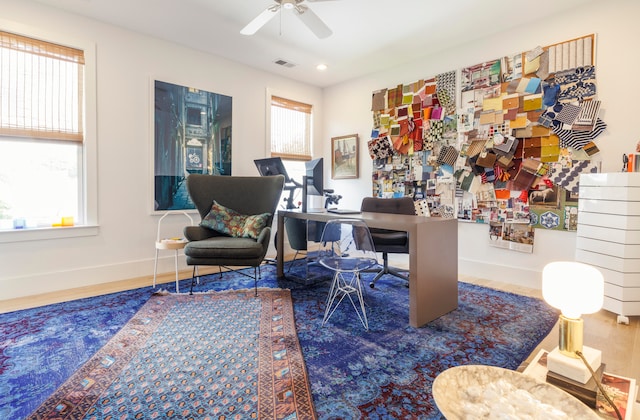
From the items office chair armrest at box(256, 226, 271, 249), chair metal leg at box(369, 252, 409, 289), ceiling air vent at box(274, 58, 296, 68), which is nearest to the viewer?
office chair armrest at box(256, 226, 271, 249)

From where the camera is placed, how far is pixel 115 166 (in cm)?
336

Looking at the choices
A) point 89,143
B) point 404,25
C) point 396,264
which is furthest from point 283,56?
point 396,264

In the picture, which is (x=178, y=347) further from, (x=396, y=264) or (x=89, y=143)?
(x=396, y=264)

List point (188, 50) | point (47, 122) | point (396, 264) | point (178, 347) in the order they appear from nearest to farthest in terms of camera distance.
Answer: point (178, 347)
point (47, 122)
point (188, 50)
point (396, 264)

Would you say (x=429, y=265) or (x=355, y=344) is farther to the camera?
(x=429, y=265)

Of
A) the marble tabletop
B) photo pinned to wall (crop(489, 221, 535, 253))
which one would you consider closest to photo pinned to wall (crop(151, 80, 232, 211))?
photo pinned to wall (crop(489, 221, 535, 253))

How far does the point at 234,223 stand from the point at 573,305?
110 inches

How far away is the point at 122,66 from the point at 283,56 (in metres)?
1.81

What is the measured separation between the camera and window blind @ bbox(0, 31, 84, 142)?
2785 millimetres

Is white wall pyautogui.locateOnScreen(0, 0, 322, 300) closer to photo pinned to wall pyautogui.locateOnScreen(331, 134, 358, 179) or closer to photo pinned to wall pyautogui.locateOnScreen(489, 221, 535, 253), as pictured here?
photo pinned to wall pyautogui.locateOnScreen(331, 134, 358, 179)

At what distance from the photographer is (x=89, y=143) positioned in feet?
10.4

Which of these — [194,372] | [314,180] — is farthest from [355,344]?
[314,180]

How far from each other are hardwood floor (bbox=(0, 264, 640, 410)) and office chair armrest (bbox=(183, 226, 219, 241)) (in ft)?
2.26

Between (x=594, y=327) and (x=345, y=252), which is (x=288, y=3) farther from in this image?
(x=594, y=327)
